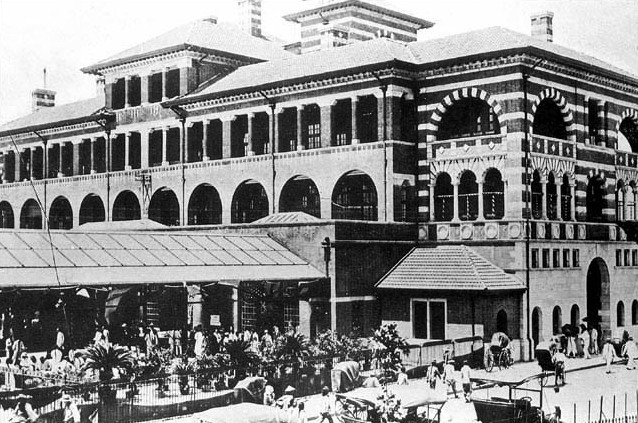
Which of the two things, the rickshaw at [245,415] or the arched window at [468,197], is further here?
the arched window at [468,197]

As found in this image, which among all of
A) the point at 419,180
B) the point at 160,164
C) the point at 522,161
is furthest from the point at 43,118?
the point at 522,161

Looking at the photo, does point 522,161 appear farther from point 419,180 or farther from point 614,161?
point 614,161

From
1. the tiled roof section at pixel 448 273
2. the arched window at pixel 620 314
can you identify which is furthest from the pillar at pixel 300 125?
the arched window at pixel 620 314

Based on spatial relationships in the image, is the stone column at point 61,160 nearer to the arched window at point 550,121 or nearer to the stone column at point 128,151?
the stone column at point 128,151

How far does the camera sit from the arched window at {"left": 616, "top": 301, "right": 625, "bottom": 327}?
33344mm

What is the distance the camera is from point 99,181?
4325 cm

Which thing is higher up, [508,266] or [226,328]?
[508,266]

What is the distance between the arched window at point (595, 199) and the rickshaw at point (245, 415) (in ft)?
65.2

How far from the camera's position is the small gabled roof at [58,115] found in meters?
44.9

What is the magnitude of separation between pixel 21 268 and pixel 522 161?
1690 cm

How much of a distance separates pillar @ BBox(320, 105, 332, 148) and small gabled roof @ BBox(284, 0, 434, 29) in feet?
48.1

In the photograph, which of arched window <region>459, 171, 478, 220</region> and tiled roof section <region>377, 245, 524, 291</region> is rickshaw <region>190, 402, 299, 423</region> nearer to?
tiled roof section <region>377, 245, 524, 291</region>

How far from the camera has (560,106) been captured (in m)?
Result: 32.1

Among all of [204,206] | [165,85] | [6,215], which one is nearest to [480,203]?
[204,206]
